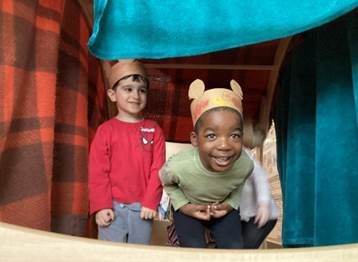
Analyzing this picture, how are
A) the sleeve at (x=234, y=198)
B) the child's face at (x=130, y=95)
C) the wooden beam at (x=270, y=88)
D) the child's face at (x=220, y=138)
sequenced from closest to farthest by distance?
the child's face at (x=220, y=138)
the sleeve at (x=234, y=198)
the child's face at (x=130, y=95)
the wooden beam at (x=270, y=88)

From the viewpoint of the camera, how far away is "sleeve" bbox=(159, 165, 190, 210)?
0.99m

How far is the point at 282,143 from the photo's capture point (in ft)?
4.69

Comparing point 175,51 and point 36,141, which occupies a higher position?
point 175,51

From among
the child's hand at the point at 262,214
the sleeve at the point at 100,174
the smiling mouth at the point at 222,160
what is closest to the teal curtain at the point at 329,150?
the child's hand at the point at 262,214

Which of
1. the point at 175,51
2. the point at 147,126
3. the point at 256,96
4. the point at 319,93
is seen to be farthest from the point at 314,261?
the point at 256,96

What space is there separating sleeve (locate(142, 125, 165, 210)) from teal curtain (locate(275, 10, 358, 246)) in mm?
312

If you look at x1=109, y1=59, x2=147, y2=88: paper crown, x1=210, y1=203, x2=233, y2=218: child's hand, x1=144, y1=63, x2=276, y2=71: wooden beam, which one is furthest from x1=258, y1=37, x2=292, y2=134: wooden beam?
x1=210, y1=203, x2=233, y2=218: child's hand

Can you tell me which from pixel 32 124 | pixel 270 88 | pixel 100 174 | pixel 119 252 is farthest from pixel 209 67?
pixel 119 252

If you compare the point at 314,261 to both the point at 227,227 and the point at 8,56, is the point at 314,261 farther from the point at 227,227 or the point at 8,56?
the point at 8,56

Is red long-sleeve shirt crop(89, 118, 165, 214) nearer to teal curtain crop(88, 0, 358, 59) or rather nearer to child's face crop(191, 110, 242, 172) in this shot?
child's face crop(191, 110, 242, 172)

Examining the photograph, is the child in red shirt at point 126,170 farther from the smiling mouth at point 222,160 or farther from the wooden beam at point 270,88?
the wooden beam at point 270,88

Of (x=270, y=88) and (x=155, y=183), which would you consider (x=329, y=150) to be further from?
(x=270, y=88)

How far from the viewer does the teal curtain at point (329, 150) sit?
93 centimetres

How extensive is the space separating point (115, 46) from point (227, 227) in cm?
46
